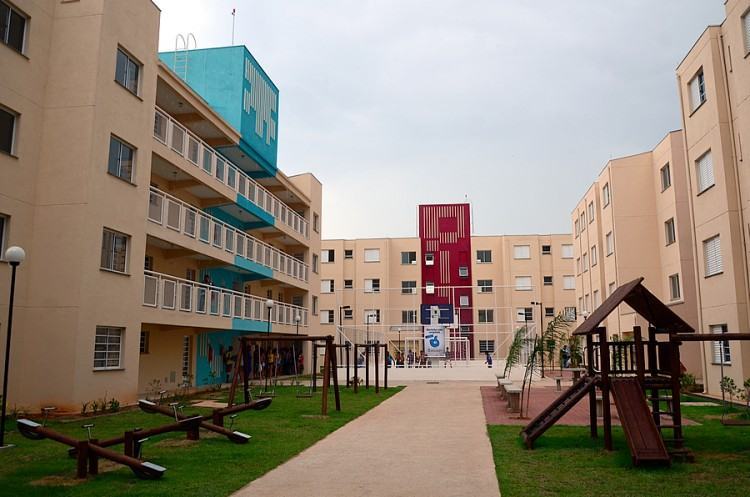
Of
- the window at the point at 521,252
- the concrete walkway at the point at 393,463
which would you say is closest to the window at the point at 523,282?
the window at the point at 521,252

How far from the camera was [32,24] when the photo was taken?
1880 centimetres

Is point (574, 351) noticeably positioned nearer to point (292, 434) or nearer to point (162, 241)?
point (162, 241)

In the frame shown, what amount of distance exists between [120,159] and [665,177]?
28684 millimetres

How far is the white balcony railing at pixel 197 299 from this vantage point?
73.0ft

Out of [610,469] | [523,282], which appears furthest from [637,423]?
[523,282]

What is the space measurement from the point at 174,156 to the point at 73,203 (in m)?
5.95

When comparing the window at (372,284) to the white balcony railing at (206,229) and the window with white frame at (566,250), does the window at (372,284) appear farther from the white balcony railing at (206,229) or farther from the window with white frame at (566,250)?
the white balcony railing at (206,229)

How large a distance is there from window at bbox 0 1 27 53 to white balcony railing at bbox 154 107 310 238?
5112 mm

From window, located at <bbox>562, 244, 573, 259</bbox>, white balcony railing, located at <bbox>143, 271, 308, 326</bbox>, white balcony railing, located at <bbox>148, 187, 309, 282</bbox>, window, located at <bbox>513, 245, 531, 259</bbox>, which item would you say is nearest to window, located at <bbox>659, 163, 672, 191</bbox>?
white balcony railing, located at <bbox>148, 187, 309, 282</bbox>

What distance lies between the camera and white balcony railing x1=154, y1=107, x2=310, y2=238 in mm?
23594

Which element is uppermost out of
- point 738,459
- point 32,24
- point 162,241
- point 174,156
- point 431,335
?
point 32,24

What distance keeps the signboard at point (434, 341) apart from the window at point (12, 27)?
28.0 metres

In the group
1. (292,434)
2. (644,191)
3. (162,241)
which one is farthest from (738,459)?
(644,191)

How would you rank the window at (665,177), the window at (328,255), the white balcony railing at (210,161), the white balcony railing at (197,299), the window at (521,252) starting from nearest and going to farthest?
the white balcony railing at (197,299) < the white balcony railing at (210,161) < the window at (665,177) < the window at (521,252) < the window at (328,255)
